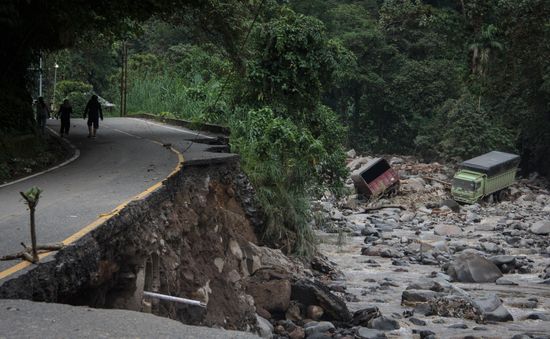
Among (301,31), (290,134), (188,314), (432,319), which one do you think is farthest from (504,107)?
(188,314)

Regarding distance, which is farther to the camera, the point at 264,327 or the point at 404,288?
the point at 404,288

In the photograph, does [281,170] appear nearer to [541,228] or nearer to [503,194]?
[541,228]

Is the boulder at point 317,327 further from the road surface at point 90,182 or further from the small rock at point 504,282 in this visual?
the small rock at point 504,282

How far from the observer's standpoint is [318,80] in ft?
78.7

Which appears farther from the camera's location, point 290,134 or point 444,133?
point 444,133

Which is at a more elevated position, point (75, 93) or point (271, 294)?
point (75, 93)

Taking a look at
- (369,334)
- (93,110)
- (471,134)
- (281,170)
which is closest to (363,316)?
(369,334)

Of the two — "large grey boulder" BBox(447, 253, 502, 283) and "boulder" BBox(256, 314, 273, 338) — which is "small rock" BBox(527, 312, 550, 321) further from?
A: "boulder" BBox(256, 314, 273, 338)

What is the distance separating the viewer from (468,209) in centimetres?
3462

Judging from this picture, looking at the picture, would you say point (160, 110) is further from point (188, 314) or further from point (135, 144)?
point (188, 314)

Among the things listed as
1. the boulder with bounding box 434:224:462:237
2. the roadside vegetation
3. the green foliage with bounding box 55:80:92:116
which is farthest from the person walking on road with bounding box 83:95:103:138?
the green foliage with bounding box 55:80:92:116

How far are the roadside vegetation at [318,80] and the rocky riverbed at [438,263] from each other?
2278mm

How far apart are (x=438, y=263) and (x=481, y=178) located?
15.2 meters

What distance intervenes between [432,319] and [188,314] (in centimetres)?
622
